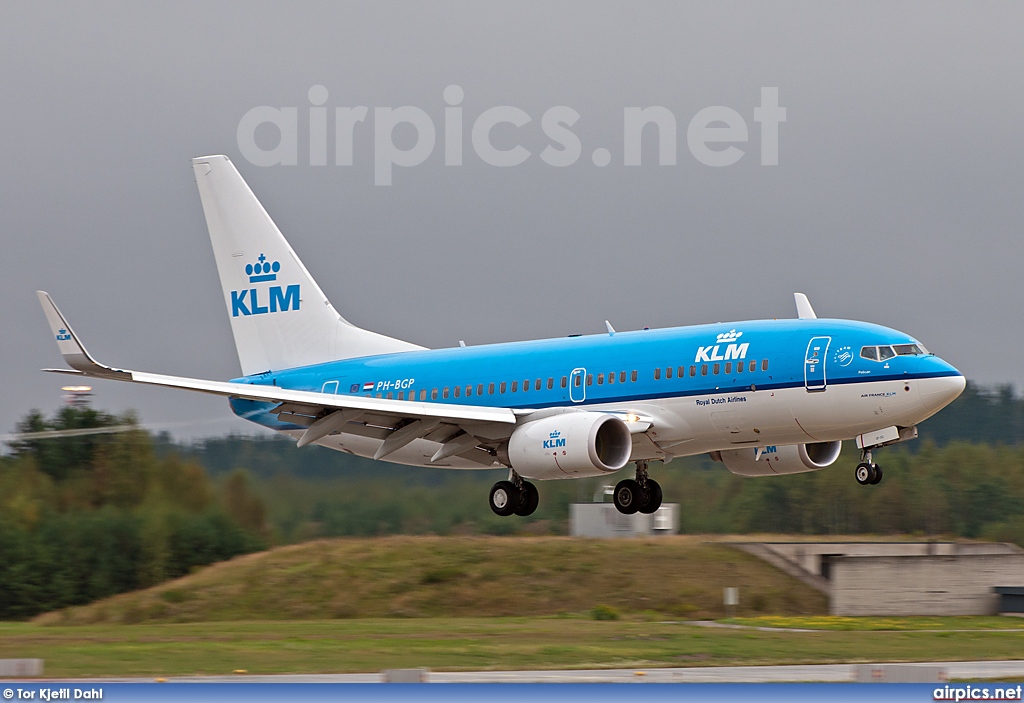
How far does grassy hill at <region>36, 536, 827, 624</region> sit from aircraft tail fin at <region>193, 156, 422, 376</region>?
36.4 feet

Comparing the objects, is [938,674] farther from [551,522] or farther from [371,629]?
[551,522]

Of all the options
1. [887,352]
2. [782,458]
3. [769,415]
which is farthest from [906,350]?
[782,458]

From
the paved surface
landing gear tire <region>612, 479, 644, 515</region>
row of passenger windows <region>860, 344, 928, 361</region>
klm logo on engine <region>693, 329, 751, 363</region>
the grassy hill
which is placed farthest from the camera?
the grassy hill

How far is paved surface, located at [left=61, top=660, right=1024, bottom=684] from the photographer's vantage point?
31.6 m

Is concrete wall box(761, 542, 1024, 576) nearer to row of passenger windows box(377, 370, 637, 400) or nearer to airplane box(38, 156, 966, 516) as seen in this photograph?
airplane box(38, 156, 966, 516)

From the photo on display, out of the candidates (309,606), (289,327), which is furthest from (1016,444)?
(289,327)

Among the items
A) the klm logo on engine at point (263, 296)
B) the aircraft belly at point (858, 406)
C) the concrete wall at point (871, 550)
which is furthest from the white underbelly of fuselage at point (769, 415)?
the concrete wall at point (871, 550)

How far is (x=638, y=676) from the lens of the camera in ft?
109

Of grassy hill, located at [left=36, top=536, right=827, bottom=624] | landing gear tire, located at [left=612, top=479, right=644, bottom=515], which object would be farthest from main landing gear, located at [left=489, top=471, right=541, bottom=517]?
grassy hill, located at [left=36, top=536, right=827, bottom=624]

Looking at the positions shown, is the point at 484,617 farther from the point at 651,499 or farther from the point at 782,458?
the point at 782,458

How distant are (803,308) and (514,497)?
8.84m

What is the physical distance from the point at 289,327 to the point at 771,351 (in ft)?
53.9

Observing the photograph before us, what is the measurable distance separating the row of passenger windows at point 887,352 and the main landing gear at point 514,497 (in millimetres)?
9607

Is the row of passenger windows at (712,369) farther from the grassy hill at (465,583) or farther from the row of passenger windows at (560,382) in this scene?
the grassy hill at (465,583)
